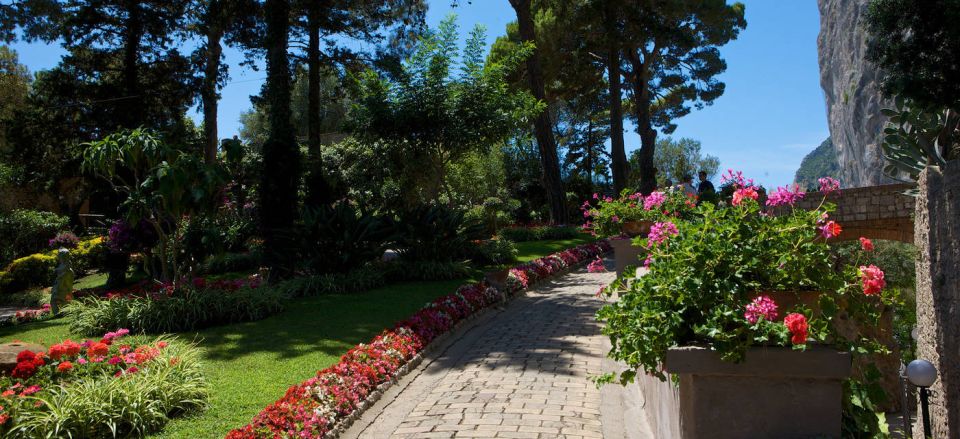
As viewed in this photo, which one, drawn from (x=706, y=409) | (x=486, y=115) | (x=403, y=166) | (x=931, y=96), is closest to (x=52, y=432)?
(x=706, y=409)

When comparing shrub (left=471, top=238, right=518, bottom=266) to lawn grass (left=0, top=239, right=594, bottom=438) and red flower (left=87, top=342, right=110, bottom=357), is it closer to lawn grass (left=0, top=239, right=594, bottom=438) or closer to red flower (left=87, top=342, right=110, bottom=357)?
lawn grass (left=0, top=239, right=594, bottom=438)

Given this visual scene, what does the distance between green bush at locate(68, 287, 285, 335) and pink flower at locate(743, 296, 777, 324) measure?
7.78m

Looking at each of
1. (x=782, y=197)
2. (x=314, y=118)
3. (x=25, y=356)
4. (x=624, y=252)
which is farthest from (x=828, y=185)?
(x=314, y=118)

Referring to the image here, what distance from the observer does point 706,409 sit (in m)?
2.62

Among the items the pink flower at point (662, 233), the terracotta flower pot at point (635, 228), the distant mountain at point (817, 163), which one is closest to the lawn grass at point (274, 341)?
the pink flower at point (662, 233)

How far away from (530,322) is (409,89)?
7996 millimetres

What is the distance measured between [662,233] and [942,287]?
2.35 metres

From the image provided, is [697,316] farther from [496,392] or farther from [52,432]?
[52,432]

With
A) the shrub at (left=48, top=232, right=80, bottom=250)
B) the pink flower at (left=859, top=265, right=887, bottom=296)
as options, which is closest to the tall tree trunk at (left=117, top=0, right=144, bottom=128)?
the shrub at (left=48, top=232, right=80, bottom=250)

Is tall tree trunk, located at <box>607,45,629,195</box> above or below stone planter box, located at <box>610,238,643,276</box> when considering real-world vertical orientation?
above

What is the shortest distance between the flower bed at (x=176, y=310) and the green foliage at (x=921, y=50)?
645 inches

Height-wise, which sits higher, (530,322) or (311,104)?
(311,104)

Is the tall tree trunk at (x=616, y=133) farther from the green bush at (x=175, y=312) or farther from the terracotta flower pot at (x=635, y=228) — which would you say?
the green bush at (x=175, y=312)

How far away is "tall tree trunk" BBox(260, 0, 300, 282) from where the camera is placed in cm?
1303
